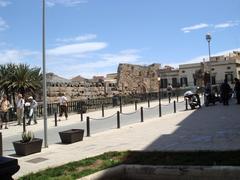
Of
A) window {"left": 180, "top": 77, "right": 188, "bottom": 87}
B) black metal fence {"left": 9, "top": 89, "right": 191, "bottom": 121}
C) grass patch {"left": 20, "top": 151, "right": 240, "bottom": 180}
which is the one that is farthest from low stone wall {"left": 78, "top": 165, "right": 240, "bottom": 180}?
window {"left": 180, "top": 77, "right": 188, "bottom": 87}

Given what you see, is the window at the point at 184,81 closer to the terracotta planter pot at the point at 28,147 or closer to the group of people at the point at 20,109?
the group of people at the point at 20,109

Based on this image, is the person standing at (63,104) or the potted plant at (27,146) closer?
the potted plant at (27,146)

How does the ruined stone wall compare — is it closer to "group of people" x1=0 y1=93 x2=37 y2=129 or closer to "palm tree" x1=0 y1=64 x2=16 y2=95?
"palm tree" x1=0 y1=64 x2=16 y2=95

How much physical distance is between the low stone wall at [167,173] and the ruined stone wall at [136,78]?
33100mm

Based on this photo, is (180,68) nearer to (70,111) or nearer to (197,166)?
(70,111)

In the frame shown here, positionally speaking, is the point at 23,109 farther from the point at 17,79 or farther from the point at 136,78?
the point at 136,78

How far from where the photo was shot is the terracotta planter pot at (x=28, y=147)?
10.9 meters

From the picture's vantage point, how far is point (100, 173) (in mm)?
7457

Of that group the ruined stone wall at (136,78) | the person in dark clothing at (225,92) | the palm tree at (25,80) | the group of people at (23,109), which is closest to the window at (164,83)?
the ruined stone wall at (136,78)

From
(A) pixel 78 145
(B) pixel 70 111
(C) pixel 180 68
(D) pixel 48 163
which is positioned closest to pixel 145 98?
(B) pixel 70 111

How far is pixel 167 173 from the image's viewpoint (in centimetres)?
730

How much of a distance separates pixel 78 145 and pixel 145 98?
81.0 ft

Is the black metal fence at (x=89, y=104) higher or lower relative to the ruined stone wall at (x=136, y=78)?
lower

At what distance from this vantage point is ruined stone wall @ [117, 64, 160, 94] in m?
41.5
